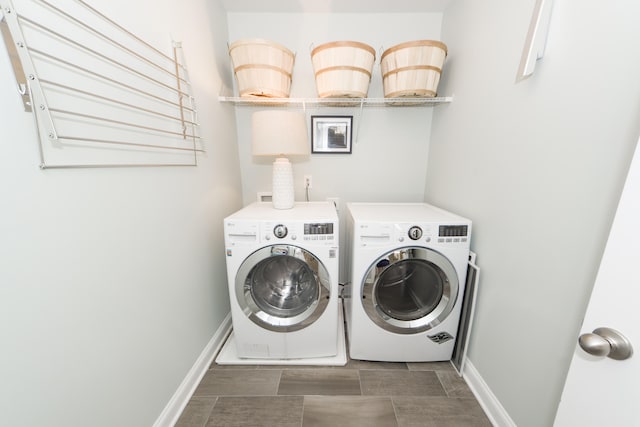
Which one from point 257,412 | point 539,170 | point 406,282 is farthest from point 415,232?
point 257,412

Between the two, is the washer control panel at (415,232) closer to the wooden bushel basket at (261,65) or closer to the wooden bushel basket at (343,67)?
the wooden bushel basket at (343,67)

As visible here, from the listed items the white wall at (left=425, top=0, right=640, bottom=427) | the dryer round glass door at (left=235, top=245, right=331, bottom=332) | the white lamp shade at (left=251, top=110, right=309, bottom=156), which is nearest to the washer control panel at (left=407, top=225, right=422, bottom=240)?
the white wall at (left=425, top=0, right=640, bottom=427)

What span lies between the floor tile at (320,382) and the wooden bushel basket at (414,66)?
5.73 feet

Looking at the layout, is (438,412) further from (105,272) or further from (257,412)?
(105,272)

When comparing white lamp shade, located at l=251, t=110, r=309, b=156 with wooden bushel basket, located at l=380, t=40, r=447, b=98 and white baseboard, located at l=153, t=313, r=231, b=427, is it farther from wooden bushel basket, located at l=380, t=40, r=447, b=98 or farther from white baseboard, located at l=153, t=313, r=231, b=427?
white baseboard, located at l=153, t=313, r=231, b=427

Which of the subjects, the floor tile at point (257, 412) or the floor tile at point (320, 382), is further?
the floor tile at point (320, 382)

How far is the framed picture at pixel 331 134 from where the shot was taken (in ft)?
5.82

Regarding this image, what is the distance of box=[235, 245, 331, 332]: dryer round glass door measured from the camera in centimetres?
123

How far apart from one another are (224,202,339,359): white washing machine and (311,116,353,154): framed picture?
603mm

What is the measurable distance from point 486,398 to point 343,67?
1.94 metres

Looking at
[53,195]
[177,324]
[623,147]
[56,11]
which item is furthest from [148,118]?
[623,147]

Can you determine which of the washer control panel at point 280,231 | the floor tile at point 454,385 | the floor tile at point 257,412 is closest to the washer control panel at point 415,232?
the washer control panel at point 280,231

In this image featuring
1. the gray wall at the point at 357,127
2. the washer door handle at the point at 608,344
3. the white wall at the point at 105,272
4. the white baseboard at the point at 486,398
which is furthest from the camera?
the gray wall at the point at 357,127

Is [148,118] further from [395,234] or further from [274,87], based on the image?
[395,234]
